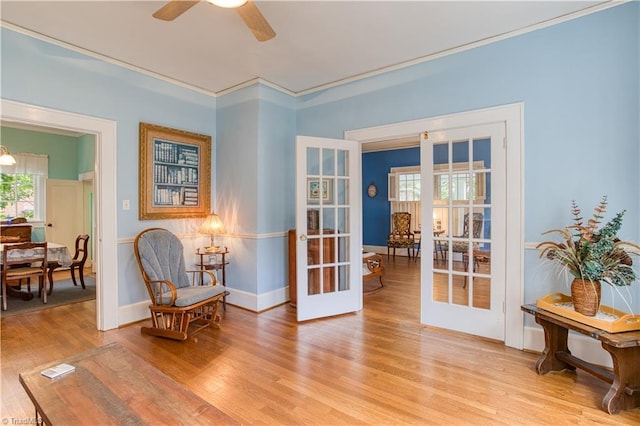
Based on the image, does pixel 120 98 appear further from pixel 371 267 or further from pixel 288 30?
pixel 371 267

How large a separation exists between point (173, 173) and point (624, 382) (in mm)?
4410

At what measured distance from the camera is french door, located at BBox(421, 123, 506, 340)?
9.71 ft

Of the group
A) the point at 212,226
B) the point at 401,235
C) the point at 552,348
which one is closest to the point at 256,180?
the point at 212,226

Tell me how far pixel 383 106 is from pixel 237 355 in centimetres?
290

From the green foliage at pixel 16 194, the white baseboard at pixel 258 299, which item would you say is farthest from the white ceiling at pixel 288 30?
the green foliage at pixel 16 194

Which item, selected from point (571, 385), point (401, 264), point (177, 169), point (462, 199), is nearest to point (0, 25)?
point (177, 169)

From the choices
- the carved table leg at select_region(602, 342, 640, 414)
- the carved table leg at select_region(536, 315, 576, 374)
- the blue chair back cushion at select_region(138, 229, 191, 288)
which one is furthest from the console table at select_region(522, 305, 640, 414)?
the blue chair back cushion at select_region(138, 229, 191, 288)

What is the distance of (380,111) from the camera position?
3.65 metres

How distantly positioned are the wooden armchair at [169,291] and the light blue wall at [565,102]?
2979 mm

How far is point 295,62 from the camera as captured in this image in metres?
3.44

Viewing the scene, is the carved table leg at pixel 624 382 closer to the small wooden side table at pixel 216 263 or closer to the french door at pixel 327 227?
the french door at pixel 327 227

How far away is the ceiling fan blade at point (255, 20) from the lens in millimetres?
1992

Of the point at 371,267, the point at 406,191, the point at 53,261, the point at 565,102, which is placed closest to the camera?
the point at 565,102

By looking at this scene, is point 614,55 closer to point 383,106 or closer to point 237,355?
point 383,106
